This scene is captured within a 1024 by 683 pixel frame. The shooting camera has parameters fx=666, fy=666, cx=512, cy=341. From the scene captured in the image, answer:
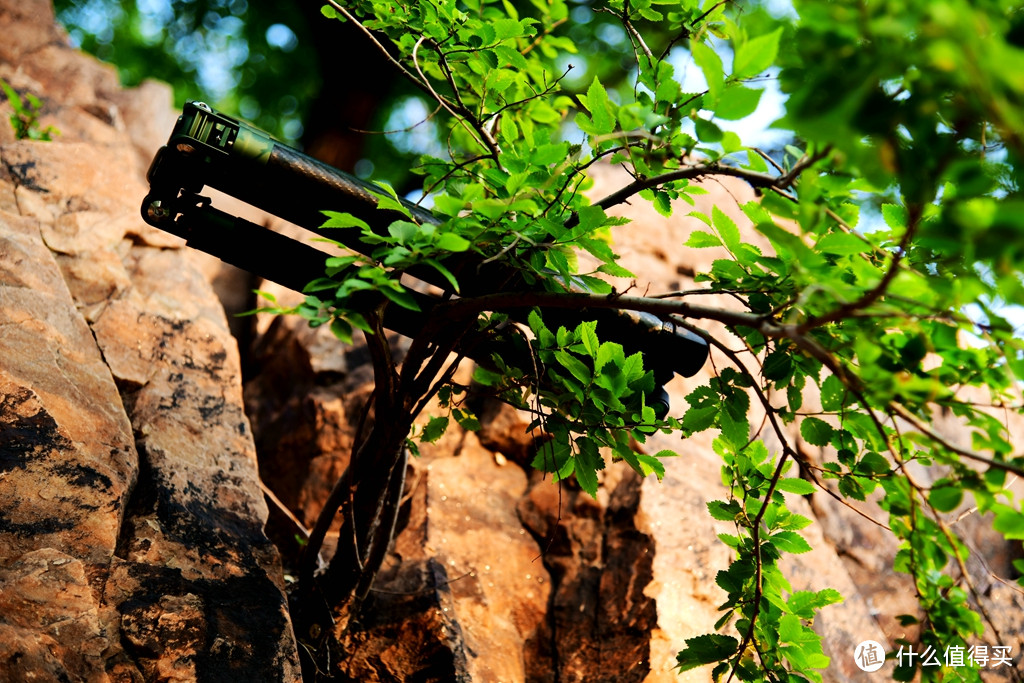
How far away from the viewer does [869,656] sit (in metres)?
3.13

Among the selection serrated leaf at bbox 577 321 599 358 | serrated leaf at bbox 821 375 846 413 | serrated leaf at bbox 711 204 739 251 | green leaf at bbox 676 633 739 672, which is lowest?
green leaf at bbox 676 633 739 672

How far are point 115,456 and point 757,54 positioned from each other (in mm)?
2312

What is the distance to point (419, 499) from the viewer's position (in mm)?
3201

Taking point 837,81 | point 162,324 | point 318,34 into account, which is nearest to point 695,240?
point 837,81

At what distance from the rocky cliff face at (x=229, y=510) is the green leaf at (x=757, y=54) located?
1.29 metres

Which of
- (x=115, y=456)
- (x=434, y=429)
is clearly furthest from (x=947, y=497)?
(x=115, y=456)

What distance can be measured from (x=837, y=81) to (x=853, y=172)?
0.46 m

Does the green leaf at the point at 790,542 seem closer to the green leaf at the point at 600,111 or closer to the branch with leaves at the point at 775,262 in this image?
the branch with leaves at the point at 775,262

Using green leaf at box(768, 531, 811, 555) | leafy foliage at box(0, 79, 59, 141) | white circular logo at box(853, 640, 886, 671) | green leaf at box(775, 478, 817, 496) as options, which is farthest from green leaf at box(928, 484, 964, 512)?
leafy foliage at box(0, 79, 59, 141)

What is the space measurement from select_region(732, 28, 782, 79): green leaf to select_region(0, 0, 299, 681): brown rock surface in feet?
6.85

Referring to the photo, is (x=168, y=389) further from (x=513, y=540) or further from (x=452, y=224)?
(x=452, y=224)

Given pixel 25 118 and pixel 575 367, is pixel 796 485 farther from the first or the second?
pixel 25 118

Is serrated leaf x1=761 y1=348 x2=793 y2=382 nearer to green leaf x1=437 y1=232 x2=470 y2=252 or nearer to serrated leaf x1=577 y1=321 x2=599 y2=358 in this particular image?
serrated leaf x1=577 y1=321 x2=599 y2=358

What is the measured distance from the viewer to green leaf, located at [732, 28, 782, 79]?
116 centimetres
